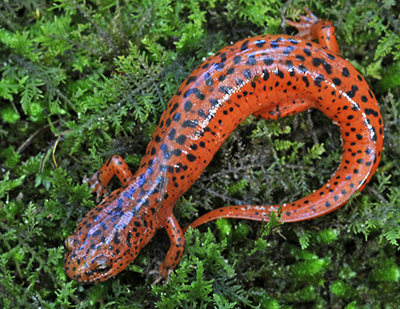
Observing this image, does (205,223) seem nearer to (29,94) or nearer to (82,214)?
(82,214)

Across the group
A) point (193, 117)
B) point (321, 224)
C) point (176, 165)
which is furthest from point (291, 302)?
point (193, 117)

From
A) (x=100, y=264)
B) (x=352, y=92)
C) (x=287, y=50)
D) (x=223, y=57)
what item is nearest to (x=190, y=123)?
(x=223, y=57)

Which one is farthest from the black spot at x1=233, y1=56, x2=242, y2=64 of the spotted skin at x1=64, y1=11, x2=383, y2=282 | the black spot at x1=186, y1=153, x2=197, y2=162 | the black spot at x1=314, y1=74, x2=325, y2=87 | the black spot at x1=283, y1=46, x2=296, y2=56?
the black spot at x1=186, y1=153, x2=197, y2=162

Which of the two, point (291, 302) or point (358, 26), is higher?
point (358, 26)

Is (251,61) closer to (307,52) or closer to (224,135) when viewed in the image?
(307,52)

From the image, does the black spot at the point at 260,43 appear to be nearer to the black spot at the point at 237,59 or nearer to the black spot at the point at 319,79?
the black spot at the point at 237,59

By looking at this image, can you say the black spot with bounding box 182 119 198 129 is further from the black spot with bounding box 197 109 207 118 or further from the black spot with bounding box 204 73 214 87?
the black spot with bounding box 204 73 214 87
